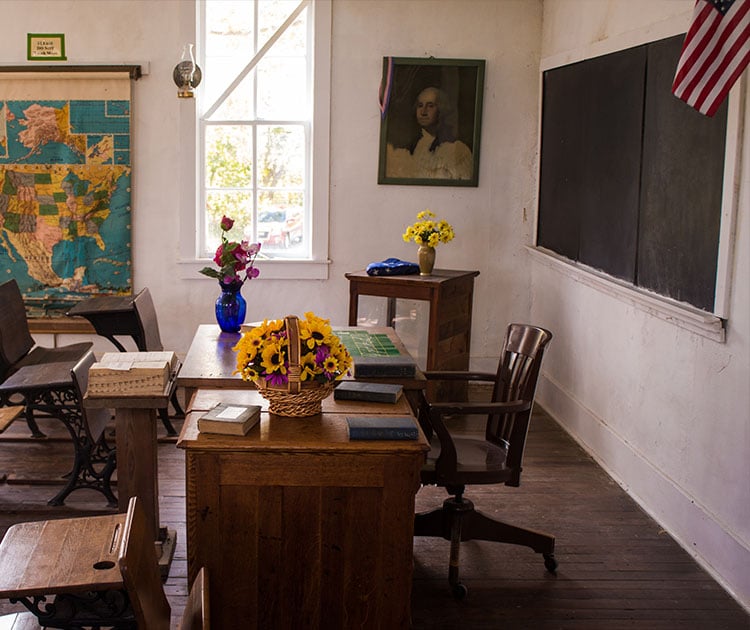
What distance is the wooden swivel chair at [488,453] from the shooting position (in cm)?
402

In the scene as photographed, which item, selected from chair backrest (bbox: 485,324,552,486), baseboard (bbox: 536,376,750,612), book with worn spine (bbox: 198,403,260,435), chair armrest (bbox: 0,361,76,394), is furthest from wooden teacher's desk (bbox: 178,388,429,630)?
chair armrest (bbox: 0,361,76,394)

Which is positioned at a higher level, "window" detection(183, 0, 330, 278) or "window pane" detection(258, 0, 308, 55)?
"window pane" detection(258, 0, 308, 55)

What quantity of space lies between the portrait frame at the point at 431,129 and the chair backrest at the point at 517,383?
298 cm

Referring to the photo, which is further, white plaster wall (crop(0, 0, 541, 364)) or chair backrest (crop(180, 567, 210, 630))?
white plaster wall (crop(0, 0, 541, 364))

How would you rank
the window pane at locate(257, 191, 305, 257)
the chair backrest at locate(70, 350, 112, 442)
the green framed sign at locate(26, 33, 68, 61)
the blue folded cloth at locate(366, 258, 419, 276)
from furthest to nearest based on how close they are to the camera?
the window pane at locate(257, 191, 305, 257) < the green framed sign at locate(26, 33, 68, 61) < the blue folded cloth at locate(366, 258, 419, 276) < the chair backrest at locate(70, 350, 112, 442)

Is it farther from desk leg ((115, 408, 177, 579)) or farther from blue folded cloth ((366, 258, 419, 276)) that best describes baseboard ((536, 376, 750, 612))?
desk leg ((115, 408, 177, 579))

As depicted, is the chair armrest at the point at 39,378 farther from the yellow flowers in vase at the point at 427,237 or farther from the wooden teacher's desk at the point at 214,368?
the yellow flowers in vase at the point at 427,237

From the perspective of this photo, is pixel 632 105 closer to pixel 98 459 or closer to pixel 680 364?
pixel 680 364

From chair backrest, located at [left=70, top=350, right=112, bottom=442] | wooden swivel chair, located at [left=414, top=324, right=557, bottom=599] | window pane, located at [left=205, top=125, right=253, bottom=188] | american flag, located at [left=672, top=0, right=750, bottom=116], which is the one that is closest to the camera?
american flag, located at [left=672, top=0, right=750, bottom=116]

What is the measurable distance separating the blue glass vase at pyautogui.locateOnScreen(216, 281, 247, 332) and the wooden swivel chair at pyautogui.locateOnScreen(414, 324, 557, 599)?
1.12 m

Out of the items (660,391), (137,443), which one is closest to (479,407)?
(660,391)

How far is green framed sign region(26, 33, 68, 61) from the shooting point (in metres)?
6.96

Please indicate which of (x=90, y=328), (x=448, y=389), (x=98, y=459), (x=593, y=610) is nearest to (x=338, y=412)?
→ (x=593, y=610)

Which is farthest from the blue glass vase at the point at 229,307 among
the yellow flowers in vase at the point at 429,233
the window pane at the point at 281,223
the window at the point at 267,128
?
the window pane at the point at 281,223
